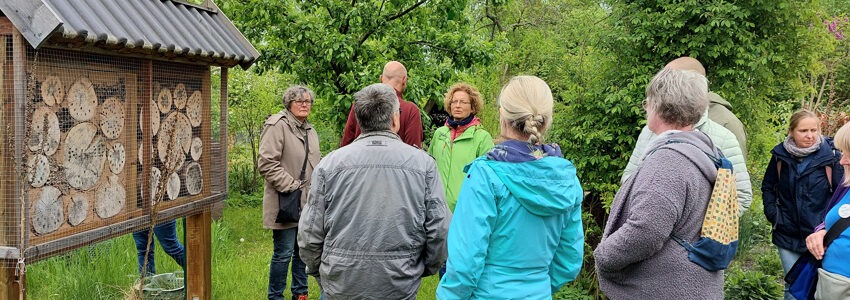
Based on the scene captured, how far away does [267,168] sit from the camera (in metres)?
4.82

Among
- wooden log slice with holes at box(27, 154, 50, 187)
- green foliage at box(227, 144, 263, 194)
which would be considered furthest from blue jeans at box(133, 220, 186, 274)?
green foliage at box(227, 144, 263, 194)

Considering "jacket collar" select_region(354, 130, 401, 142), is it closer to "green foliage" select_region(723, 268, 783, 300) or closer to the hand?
the hand

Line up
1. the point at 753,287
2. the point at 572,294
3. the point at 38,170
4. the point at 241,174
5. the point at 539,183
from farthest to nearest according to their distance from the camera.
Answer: the point at 241,174
the point at 572,294
the point at 753,287
the point at 38,170
the point at 539,183

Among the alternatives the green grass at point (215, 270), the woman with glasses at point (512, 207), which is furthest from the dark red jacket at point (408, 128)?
the woman with glasses at point (512, 207)

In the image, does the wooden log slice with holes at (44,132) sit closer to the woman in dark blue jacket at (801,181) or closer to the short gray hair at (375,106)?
the short gray hair at (375,106)

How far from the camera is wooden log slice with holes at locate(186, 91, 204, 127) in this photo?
14.1 feet

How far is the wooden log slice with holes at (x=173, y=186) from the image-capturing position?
4081 mm

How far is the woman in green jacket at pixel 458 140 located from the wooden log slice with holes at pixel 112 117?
6.91ft

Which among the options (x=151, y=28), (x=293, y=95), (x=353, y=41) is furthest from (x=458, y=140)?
(x=151, y=28)

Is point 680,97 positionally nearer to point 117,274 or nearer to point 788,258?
point 788,258

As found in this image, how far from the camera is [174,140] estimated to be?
4.09 meters

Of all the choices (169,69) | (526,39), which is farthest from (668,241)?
(526,39)

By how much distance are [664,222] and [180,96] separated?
2969 millimetres

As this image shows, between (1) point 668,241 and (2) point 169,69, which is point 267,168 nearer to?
(2) point 169,69
